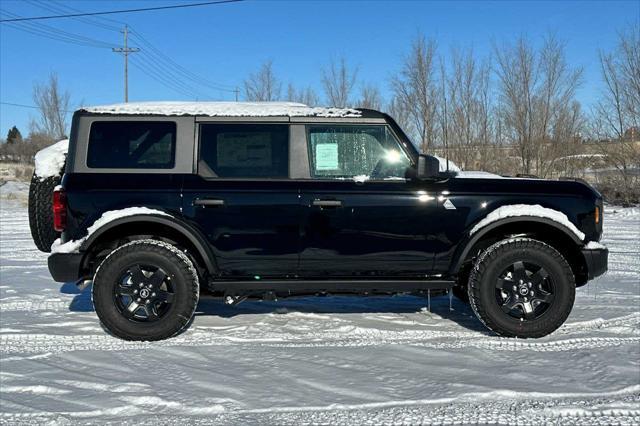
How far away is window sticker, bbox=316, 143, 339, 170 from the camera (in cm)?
435

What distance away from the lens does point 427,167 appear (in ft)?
13.7

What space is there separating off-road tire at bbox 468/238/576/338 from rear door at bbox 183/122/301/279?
5.10 feet

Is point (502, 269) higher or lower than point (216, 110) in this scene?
lower

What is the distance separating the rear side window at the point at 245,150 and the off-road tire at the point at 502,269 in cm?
183

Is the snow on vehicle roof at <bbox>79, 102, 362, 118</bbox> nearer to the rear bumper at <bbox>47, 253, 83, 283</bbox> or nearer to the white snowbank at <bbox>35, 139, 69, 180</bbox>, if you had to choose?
the white snowbank at <bbox>35, 139, 69, 180</bbox>

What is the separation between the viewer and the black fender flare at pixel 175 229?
13.6 ft

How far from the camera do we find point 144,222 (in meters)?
4.32

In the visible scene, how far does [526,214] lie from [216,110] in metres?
2.72

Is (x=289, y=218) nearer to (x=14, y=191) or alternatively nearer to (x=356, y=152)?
(x=356, y=152)

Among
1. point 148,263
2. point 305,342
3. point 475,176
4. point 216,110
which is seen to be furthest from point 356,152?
point 148,263

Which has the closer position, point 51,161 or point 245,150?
point 245,150

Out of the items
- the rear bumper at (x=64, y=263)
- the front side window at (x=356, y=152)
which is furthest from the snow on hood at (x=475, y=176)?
the rear bumper at (x=64, y=263)

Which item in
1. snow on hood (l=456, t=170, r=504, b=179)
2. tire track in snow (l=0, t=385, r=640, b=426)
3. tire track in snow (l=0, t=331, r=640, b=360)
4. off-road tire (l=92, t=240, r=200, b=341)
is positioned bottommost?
tire track in snow (l=0, t=385, r=640, b=426)

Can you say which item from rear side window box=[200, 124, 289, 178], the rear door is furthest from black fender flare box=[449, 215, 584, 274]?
rear side window box=[200, 124, 289, 178]
